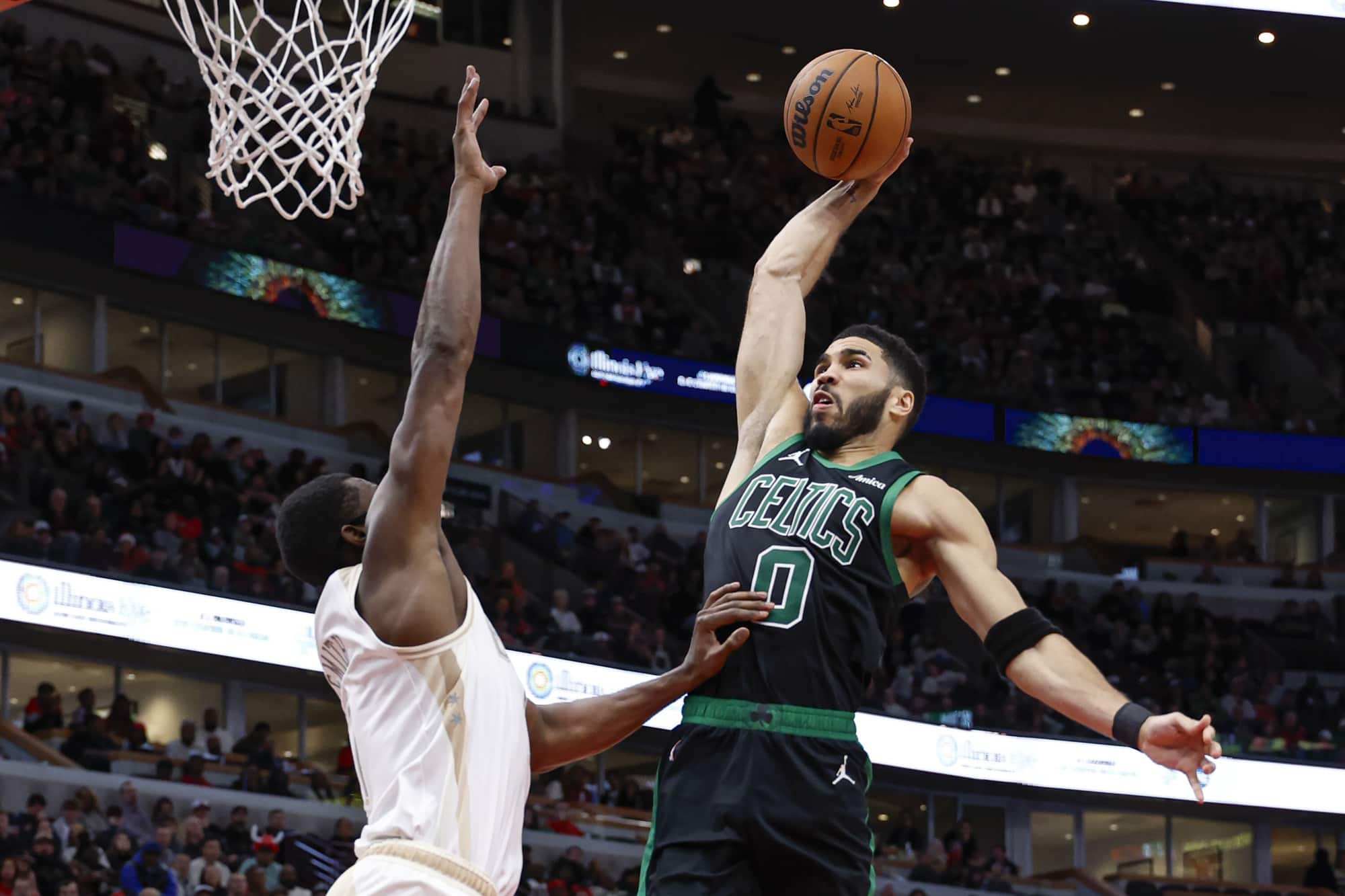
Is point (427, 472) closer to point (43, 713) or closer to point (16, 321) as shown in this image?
point (43, 713)

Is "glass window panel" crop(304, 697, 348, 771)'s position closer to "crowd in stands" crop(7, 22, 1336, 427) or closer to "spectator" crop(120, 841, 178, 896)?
"crowd in stands" crop(7, 22, 1336, 427)

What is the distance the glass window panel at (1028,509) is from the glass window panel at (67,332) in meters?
15.6

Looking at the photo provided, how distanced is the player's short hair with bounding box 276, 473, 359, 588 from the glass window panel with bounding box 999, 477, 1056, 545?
89.9 ft

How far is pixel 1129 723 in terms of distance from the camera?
167 inches

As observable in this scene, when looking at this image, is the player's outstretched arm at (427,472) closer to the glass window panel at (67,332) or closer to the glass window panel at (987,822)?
the glass window panel at (67,332)

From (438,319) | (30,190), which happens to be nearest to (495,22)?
(30,190)

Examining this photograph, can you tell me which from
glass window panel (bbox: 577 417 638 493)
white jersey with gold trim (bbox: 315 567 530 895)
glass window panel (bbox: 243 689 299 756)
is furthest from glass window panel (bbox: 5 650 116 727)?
white jersey with gold trim (bbox: 315 567 530 895)

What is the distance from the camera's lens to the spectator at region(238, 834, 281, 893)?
1504 cm

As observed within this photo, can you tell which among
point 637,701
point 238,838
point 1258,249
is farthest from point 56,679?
point 1258,249

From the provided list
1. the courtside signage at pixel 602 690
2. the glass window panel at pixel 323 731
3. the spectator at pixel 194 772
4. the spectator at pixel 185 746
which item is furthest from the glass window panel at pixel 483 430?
the spectator at pixel 194 772

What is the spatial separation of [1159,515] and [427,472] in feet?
98.1

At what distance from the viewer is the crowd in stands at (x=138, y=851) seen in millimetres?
13562

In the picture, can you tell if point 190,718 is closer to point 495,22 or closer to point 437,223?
point 437,223

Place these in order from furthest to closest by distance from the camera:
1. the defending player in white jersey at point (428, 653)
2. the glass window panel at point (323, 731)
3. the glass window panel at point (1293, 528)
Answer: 1. the glass window panel at point (1293, 528)
2. the glass window panel at point (323, 731)
3. the defending player in white jersey at point (428, 653)
